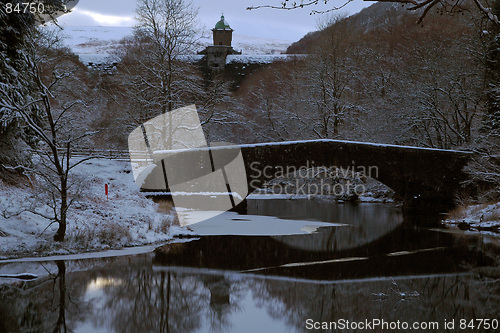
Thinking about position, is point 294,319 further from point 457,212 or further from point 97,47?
point 97,47

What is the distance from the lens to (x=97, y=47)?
3952 inches

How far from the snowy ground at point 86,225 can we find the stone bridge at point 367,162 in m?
5.25

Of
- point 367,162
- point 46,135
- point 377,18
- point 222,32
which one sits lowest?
point 367,162

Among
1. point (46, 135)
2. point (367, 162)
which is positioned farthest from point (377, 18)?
point (46, 135)

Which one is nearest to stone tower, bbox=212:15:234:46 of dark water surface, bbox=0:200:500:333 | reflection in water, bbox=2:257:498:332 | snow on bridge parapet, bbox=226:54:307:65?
snow on bridge parapet, bbox=226:54:307:65

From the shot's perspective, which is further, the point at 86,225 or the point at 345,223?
the point at 345,223

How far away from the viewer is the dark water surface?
24.6 feet

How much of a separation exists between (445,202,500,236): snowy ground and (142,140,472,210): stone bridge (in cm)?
284

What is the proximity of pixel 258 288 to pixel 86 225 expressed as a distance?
19.6 ft

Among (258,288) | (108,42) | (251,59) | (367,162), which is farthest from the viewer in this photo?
(108,42)

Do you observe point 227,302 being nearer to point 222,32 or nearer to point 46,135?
point 46,135

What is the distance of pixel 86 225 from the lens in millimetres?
13492

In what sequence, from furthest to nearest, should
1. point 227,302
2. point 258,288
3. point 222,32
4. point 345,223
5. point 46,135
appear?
point 222,32, point 345,223, point 46,135, point 258,288, point 227,302

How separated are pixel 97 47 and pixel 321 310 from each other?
10021 cm
